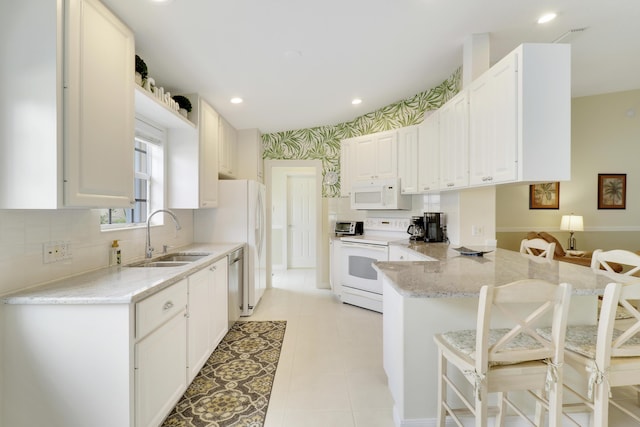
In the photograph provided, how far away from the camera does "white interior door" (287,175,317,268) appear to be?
→ 659 centimetres

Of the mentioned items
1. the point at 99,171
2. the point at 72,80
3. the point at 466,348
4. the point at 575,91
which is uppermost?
the point at 575,91

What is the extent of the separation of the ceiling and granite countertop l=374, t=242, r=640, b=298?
173cm

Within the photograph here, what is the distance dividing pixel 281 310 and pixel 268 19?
10.2ft

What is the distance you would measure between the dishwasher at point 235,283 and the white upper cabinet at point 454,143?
7.45 ft

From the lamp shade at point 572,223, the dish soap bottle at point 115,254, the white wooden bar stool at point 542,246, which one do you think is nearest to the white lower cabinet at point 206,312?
the dish soap bottle at point 115,254

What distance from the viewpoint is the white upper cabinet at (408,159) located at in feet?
11.6

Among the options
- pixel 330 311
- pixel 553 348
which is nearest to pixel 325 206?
pixel 330 311

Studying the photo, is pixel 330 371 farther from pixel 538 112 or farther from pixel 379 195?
pixel 538 112

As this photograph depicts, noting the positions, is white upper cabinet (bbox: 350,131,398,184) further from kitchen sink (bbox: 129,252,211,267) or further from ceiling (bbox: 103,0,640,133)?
kitchen sink (bbox: 129,252,211,267)

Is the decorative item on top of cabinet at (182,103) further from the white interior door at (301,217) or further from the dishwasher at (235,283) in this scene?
the white interior door at (301,217)

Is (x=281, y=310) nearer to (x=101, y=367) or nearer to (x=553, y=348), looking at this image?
(x=101, y=367)

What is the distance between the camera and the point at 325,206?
15.6ft

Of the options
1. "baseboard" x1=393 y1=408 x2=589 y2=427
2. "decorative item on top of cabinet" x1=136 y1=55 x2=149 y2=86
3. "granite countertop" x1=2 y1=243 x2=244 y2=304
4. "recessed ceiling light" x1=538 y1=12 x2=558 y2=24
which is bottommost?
"baseboard" x1=393 y1=408 x2=589 y2=427

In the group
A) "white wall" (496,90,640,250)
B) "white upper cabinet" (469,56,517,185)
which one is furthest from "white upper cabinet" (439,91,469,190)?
"white wall" (496,90,640,250)
